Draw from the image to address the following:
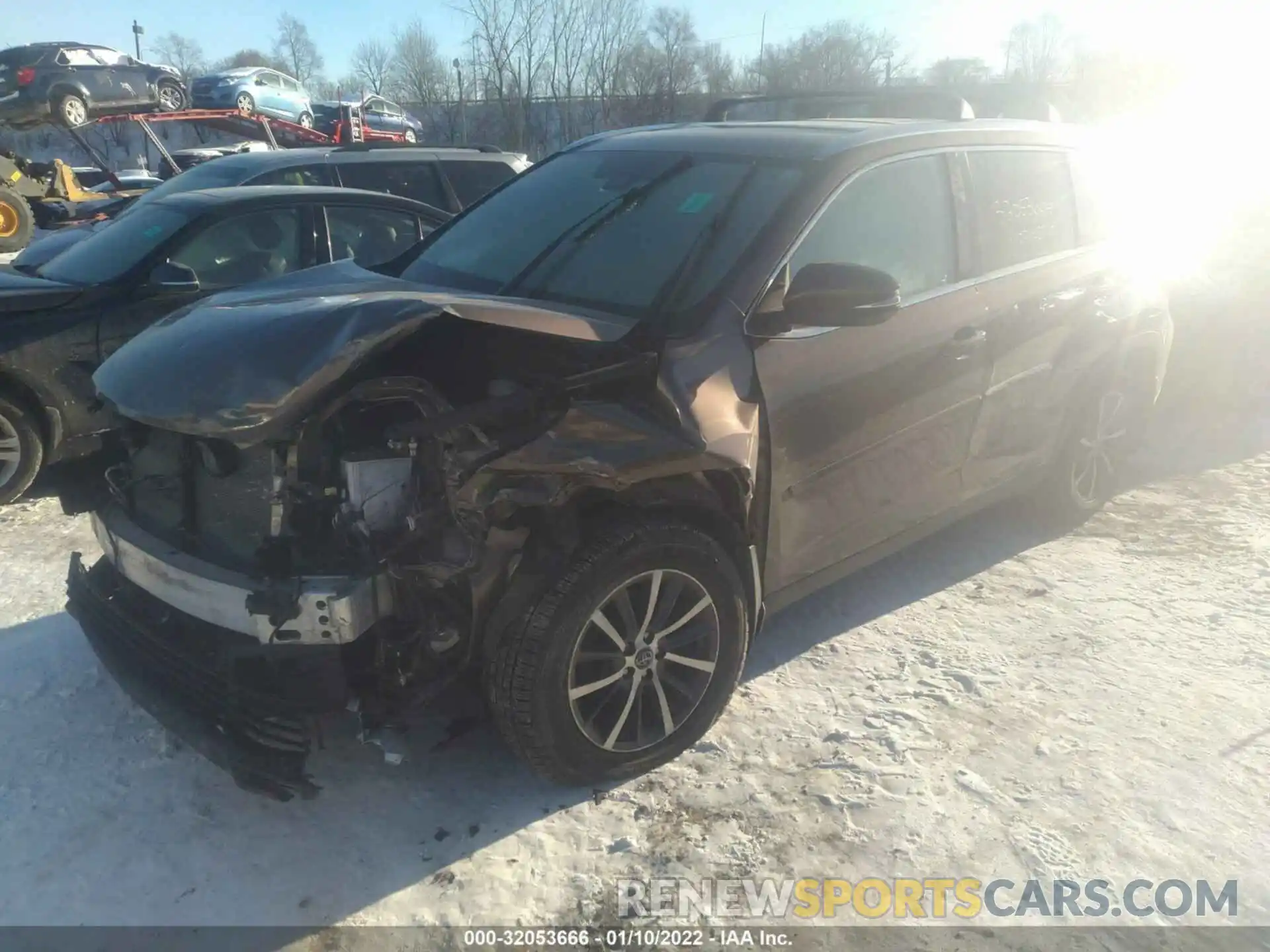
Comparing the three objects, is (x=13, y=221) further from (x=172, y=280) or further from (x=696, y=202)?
(x=696, y=202)

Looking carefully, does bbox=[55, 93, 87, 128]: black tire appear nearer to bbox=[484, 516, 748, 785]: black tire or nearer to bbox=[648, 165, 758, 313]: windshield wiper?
bbox=[648, 165, 758, 313]: windshield wiper

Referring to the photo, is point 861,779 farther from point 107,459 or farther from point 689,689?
point 107,459

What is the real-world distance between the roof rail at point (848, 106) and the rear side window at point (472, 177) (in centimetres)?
329

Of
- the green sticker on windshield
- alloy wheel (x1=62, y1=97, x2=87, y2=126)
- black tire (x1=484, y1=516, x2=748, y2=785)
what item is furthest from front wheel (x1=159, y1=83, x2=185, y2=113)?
black tire (x1=484, y1=516, x2=748, y2=785)

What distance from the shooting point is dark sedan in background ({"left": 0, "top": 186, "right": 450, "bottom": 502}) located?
5.01 m

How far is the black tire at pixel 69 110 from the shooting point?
20297 millimetres

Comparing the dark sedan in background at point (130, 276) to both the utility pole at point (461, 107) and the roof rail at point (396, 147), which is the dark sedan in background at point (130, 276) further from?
the utility pole at point (461, 107)

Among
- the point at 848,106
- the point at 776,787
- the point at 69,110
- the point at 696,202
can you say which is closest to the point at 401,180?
the point at 848,106

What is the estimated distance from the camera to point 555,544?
2709 mm

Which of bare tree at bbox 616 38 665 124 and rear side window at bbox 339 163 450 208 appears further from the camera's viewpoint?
bare tree at bbox 616 38 665 124

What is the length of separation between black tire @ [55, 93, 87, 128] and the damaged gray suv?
68.6 ft

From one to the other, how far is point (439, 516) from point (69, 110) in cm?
2258

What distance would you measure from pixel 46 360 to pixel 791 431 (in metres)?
4.12

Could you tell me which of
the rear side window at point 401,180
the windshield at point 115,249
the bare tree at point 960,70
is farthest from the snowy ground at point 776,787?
the bare tree at point 960,70
